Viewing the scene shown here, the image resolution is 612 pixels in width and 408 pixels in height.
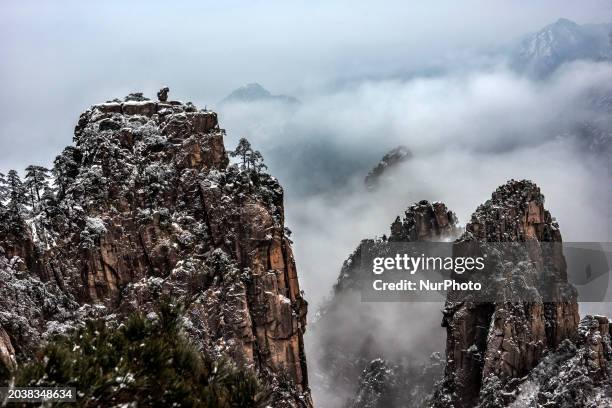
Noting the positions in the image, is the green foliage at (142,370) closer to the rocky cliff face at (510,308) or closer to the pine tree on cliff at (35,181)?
the pine tree on cliff at (35,181)

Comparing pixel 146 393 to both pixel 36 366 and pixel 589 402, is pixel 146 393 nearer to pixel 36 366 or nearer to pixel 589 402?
pixel 36 366

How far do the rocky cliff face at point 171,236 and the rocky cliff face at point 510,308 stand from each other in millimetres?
41683

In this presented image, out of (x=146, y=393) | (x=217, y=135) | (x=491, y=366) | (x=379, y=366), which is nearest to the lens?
(x=146, y=393)

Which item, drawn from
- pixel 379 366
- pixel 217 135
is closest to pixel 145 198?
pixel 217 135

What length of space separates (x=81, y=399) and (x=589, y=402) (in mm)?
100580

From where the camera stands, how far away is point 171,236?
269 ft

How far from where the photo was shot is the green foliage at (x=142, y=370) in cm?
1714

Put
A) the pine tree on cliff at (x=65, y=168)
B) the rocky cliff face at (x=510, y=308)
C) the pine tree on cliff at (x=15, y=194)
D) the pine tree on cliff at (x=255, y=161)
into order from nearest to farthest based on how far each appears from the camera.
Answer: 1. the pine tree on cliff at (x=15, y=194)
2. the pine tree on cliff at (x=65, y=168)
3. the pine tree on cliff at (x=255, y=161)
4. the rocky cliff face at (x=510, y=308)

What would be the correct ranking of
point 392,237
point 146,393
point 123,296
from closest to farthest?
point 146,393, point 123,296, point 392,237

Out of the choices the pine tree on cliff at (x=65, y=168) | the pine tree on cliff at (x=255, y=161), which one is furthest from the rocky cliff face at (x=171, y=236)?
the pine tree on cliff at (x=255, y=161)

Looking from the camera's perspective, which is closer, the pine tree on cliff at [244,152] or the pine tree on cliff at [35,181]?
the pine tree on cliff at [35,181]

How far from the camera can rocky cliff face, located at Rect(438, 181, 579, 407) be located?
11131cm

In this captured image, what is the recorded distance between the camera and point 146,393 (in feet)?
59.0

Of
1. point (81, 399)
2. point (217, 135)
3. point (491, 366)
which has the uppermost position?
point (217, 135)
